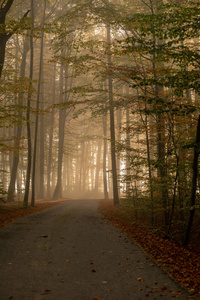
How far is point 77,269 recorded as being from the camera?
534 centimetres

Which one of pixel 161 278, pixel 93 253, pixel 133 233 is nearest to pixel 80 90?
pixel 133 233

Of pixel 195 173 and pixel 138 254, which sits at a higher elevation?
pixel 195 173

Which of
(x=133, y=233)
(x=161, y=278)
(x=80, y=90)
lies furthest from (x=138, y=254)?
(x=80, y=90)

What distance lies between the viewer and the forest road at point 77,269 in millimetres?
4246

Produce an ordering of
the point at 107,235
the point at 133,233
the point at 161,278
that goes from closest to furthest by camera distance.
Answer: the point at 161,278, the point at 107,235, the point at 133,233

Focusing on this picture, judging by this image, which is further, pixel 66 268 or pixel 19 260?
pixel 19 260

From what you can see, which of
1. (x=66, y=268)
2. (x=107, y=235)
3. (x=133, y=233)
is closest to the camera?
(x=66, y=268)

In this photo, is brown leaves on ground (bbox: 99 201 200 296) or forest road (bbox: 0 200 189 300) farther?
brown leaves on ground (bbox: 99 201 200 296)

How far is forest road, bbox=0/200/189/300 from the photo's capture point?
13.9 ft

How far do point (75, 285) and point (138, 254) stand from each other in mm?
2398

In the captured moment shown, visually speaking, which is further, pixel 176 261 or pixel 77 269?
pixel 176 261

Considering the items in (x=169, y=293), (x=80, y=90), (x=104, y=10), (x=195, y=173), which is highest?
(x=104, y=10)

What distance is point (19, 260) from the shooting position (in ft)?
19.0

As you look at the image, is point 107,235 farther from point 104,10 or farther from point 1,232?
point 104,10
